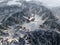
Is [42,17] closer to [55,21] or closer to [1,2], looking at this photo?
[55,21]

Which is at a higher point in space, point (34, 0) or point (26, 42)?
point (34, 0)

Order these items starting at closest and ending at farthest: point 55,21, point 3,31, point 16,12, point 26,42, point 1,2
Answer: point 26,42 < point 3,31 < point 55,21 < point 16,12 < point 1,2

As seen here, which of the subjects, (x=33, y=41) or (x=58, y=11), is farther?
(x=58, y=11)

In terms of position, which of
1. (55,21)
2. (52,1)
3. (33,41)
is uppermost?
(52,1)

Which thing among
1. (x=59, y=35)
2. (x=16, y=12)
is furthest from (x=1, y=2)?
(x=59, y=35)

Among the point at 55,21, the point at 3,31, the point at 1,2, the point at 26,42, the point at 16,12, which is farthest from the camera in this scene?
the point at 1,2

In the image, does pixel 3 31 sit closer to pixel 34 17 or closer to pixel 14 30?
pixel 14 30

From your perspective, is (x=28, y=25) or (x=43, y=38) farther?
(x=28, y=25)

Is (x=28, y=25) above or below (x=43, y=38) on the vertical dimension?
above

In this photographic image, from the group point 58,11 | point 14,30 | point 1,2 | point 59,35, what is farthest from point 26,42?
point 1,2
